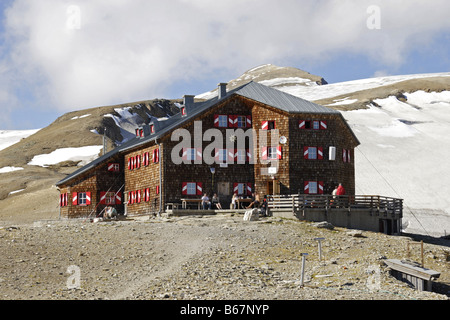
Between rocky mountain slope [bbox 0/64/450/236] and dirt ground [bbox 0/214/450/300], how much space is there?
28.9 m

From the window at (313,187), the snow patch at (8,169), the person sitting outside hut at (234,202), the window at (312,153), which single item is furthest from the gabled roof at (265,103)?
the snow patch at (8,169)

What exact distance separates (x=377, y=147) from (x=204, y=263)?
75239mm

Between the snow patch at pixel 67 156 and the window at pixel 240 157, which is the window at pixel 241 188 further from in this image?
the snow patch at pixel 67 156

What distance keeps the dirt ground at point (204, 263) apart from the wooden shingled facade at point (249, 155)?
22.9ft

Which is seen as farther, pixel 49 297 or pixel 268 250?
pixel 268 250

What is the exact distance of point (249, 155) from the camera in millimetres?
47812

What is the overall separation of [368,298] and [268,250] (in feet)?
34.1

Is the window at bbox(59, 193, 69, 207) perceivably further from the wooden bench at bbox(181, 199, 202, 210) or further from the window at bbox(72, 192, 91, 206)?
the wooden bench at bbox(181, 199, 202, 210)

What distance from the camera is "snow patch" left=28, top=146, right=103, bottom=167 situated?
99.8m

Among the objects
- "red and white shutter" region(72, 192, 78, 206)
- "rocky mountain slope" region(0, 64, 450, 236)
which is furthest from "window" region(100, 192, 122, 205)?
"rocky mountain slope" region(0, 64, 450, 236)
